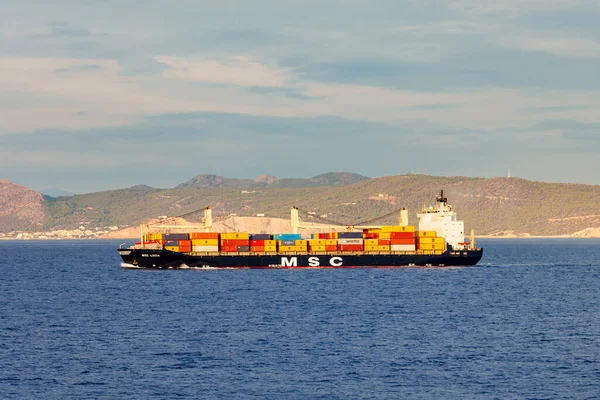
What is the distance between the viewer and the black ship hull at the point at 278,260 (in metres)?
125

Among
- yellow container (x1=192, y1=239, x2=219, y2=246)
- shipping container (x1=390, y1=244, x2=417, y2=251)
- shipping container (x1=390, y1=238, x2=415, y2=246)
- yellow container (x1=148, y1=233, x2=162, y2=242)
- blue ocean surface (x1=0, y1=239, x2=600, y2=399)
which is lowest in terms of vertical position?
blue ocean surface (x1=0, y1=239, x2=600, y2=399)

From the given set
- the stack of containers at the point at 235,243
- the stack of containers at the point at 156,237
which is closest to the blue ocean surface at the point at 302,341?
the stack of containers at the point at 235,243

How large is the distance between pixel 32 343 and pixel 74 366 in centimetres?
982

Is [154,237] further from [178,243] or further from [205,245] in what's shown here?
[205,245]

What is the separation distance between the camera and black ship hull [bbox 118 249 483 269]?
12462 centimetres

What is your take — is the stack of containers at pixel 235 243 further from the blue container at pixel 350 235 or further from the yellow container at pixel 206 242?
the blue container at pixel 350 235

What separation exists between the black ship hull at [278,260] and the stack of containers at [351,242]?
0.93 metres

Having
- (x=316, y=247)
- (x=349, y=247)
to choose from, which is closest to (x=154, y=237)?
(x=316, y=247)

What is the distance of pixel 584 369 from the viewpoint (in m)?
49.2

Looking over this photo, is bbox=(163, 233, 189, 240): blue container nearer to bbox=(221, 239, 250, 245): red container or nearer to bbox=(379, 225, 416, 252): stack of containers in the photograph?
bbox=(221, 239, 250, 245): red container

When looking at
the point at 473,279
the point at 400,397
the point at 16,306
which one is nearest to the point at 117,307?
the point at 16,306

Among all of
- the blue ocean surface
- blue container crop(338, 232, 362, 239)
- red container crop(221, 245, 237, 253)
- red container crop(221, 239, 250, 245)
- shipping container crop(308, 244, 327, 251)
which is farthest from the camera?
shipping container crop(308, 244, 327, 251)

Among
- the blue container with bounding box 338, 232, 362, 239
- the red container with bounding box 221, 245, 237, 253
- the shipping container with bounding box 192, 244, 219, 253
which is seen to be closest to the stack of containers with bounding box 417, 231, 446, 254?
the blue container with bounding box 338, 232, 362, 239

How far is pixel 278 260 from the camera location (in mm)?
A: 127062
